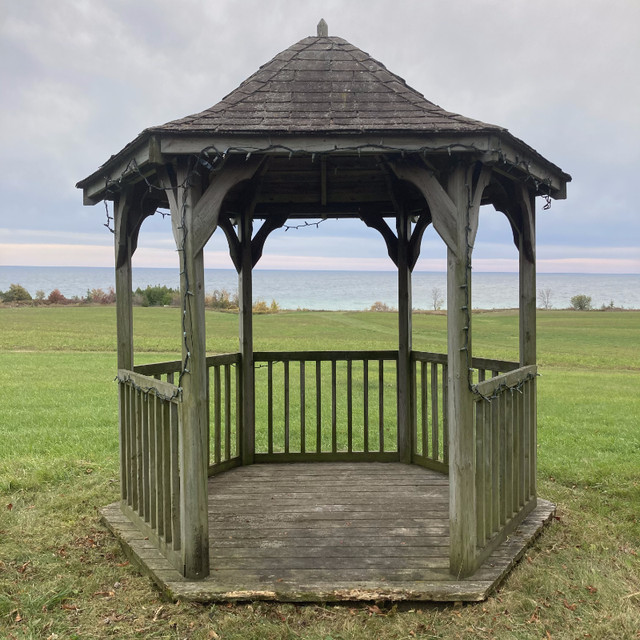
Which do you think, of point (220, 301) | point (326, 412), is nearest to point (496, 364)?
point (326, 412)

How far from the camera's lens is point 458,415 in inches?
147

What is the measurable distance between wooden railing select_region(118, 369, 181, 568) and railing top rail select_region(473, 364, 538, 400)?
6.51 feet

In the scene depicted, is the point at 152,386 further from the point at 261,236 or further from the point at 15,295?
the point at 15,295

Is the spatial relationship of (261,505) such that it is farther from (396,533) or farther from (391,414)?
(391,414)

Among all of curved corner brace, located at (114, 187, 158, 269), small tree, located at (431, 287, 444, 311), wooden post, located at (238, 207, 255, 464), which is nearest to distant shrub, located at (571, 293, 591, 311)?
small tree, located at (431, 287, 444, 311)

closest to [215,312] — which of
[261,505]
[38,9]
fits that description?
[38,9]

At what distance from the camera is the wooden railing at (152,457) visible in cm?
391

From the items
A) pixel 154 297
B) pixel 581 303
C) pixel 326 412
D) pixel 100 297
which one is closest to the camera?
pixel 326 412

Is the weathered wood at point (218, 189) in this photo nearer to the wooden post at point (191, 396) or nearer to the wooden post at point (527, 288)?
the wooden post at point (191, 396)

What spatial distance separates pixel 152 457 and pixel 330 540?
1439mm

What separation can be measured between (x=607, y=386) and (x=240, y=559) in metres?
11.2

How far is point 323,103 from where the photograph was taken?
12.8 feet

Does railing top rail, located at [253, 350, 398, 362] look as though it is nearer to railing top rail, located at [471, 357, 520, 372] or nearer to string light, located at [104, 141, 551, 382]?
railing top rail, located at [471, 357, 520, 372]

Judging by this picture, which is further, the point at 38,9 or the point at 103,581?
the point at 38,9
